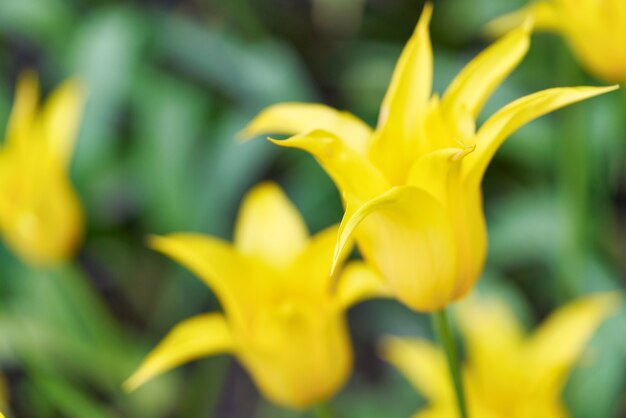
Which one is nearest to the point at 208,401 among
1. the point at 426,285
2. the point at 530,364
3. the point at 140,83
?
the point at 140,83

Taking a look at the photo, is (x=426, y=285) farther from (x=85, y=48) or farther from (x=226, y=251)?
(x=85, y=48)

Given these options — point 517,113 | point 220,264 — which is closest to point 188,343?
point 220,264

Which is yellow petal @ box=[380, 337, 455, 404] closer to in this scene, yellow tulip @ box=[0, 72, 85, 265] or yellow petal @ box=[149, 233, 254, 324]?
yellow petal @ box=[149, 233, 254, 324]

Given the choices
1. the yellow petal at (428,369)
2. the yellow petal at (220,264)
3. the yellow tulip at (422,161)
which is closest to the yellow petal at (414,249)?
the yellow tulip at (422,161)

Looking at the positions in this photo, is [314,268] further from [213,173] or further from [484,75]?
[213,173]

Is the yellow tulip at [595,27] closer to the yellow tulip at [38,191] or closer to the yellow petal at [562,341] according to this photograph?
the yellow petal at [562,341]

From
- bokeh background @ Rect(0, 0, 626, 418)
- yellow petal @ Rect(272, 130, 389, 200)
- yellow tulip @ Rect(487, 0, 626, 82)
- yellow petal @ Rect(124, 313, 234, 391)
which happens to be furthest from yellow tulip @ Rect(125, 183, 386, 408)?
bokeh background @ Rect(0, 0, 626, 418)
